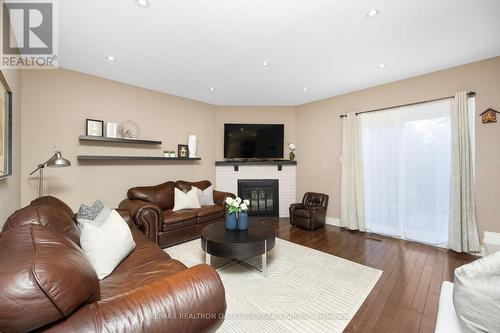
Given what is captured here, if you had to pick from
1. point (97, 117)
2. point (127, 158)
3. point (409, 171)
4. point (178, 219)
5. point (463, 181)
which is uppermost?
point (97, 117)

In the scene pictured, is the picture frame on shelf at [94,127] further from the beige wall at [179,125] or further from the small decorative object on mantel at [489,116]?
the small decorative object on mantel at [489,116]

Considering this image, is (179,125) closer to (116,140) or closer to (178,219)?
(116,140)

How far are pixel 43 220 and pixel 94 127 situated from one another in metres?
2.27

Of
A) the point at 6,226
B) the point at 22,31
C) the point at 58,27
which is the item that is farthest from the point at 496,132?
the point at 22,31

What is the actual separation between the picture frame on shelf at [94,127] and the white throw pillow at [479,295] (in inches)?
165

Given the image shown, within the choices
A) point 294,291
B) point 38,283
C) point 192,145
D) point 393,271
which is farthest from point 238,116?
point 38,283

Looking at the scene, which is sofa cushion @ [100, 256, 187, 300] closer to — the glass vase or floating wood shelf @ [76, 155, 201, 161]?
the glass vase

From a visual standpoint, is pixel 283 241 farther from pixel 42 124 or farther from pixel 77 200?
pixel 42 124

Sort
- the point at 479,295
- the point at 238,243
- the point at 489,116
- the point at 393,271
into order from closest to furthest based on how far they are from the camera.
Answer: the point at 479,295, the point at 238,243, the point at 393,271, the point at 489,116

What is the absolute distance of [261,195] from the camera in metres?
5.06

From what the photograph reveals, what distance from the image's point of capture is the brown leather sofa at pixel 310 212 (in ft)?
13.0

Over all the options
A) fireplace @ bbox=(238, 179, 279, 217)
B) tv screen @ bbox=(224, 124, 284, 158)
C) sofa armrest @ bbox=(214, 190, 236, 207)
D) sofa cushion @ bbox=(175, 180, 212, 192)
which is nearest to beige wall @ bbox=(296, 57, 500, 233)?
fireplace @ bbox=(238, 179, 279, 217)

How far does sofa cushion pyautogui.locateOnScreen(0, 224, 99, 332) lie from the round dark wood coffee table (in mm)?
1382

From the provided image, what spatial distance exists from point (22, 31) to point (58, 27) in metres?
0.40
